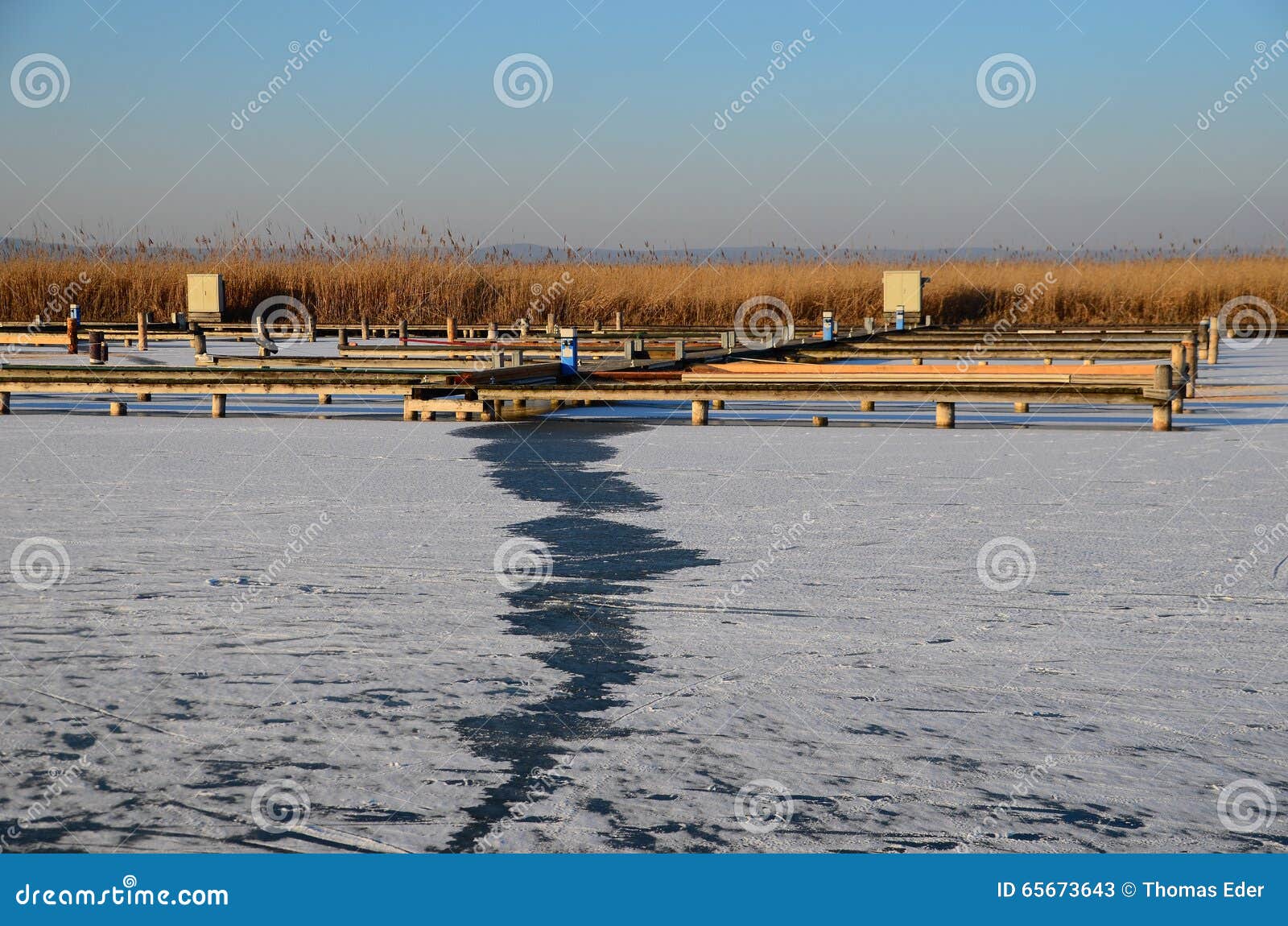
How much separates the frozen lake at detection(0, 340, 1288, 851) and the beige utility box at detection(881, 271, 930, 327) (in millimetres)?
21101

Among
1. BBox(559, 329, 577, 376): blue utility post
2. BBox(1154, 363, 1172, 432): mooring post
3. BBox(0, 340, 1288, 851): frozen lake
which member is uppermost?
BBox(559, 329, 577, 376): blue utility post

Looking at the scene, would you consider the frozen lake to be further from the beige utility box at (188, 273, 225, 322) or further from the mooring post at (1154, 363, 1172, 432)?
the beige utility box at (188, 273, 225, 322)

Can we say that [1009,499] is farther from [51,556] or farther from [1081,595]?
[51,556]

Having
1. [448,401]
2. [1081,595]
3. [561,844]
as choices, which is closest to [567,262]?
[448,401]

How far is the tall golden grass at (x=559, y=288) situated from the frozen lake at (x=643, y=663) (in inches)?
913

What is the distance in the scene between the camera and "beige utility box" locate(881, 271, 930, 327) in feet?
95.1

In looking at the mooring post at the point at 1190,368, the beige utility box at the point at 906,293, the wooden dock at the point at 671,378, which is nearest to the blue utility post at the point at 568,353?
the wooden dock at the point at 671,378

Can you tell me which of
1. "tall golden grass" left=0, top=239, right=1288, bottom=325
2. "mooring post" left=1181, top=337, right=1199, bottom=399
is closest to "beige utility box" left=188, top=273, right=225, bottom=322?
"tall golden grass" left=0, top=239, right=1288, bottom=325

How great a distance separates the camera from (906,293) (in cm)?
2911

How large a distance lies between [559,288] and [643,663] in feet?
90.7

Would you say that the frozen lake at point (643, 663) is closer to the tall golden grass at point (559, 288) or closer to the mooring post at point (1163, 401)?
the mooring post at point (1163, 401)

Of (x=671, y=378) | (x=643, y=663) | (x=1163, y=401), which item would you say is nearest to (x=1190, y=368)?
(x=1163, y=401)

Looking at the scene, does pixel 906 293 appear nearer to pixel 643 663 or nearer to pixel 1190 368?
pixel 1190 368

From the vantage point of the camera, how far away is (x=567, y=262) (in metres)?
33.5
